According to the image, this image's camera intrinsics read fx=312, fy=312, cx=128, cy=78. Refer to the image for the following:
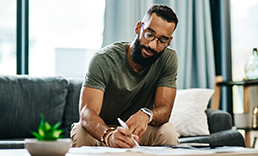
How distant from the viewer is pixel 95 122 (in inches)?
52.3

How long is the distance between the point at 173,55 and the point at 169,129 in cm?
44

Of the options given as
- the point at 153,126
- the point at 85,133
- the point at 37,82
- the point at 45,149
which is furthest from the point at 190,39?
the point at 45,149

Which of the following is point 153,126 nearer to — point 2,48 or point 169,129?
point 169,129

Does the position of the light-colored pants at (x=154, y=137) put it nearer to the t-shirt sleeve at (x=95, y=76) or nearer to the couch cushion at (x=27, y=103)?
the t-shirt sleeve at (x=95, y=76)

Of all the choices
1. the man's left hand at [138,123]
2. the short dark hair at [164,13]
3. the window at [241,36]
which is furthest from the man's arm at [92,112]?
the window at [241,36]

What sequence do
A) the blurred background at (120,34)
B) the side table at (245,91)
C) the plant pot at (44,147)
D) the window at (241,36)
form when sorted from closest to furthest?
the plant pot at (44,147)
the side table at (245,91)
the blurred background at (120,34)
the window at (241,36)

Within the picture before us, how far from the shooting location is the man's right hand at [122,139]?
42.3 inches

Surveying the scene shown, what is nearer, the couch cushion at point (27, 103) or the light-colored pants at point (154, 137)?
the light-colored pants at point (154, 137)

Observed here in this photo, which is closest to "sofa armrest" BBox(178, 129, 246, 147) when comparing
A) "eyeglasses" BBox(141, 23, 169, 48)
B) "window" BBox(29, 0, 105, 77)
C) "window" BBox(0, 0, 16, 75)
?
"eyeglasses" BBox(141, 23, 169, 48)

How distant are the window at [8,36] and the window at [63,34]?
0.14 metres

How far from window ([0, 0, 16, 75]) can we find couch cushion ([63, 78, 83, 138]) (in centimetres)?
64

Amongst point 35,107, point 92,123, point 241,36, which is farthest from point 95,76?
point 241,36

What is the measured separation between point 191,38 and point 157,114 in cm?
177

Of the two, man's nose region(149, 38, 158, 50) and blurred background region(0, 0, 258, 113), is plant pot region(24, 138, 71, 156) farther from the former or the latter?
blurred background region(0, 0, 258, 113)
